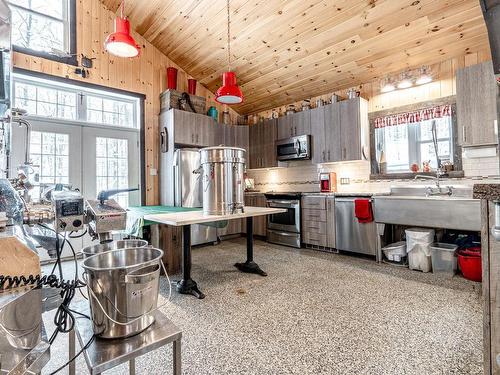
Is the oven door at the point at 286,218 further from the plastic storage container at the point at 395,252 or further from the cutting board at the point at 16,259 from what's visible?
the cutting board at the point at 16,259

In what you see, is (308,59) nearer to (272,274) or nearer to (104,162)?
(272,274)

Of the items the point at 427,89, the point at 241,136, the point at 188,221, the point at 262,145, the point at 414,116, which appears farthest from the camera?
the point at 241,136

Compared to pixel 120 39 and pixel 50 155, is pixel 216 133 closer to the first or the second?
pixel 50 155

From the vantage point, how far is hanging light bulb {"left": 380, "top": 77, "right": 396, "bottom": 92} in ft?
13.3

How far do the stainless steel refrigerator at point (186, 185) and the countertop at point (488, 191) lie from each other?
387 cm

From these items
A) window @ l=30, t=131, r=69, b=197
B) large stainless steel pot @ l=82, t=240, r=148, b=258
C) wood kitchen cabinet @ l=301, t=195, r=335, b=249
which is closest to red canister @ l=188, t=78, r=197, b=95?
window @ l=30, t=131, r=69, b=197

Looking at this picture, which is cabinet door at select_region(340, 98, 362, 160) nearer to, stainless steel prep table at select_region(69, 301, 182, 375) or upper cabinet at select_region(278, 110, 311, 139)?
upper cabinet at select_region(278, 110, 311, 139)

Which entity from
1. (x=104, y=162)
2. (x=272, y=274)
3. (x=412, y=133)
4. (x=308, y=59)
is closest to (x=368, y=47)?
(x=308, y=59)

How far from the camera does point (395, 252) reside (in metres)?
3.51

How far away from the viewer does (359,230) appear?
3861 millimetres

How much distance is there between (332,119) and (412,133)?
1.22 metres

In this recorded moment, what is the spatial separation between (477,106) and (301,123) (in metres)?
2.53

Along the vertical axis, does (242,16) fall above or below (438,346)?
above

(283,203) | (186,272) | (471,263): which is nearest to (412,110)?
(471,263)
